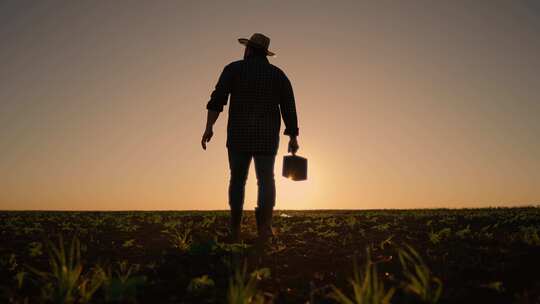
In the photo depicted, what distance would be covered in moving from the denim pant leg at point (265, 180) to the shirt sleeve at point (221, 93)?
2.38 ft

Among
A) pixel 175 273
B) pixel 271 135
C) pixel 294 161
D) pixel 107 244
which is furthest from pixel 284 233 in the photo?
pixel 175 273

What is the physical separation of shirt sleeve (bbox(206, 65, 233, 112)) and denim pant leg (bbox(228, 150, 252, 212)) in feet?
1.81

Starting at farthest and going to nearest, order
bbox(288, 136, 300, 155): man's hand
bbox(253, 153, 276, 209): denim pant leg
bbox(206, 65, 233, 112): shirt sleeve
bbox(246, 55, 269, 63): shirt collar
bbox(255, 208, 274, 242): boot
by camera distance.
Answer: bbox(288, 136, 300, 155): man's hand < bbox(246, 55, 269, 63): shirt collar < bbox(206, 65, 233, 112): shirt sleeve < bbox(253, 153, 276, 209): denim pant leg < bbox(255, 208, 274, 242): boot

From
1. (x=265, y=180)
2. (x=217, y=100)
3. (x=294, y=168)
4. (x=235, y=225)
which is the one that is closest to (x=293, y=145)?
(x=294, y=168)

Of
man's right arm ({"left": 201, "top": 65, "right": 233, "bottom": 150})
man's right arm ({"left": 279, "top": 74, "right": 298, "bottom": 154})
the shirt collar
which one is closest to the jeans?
man's right arm ({"left": 201, "top": 65, "right": 233, "bottom": 150})

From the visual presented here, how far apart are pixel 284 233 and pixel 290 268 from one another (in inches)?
102

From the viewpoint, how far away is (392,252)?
4.38 meters

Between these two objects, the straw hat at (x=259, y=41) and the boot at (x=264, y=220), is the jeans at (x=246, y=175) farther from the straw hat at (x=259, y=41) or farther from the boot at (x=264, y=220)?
the straw hat at (x=259, y=41)

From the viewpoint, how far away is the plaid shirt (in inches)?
194

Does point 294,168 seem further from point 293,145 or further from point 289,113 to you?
point 289,113

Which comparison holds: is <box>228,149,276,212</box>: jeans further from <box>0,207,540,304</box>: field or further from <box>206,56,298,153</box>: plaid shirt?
<box>0,207,540,304</box>: field

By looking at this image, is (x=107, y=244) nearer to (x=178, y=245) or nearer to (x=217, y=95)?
(x=178, y=245)

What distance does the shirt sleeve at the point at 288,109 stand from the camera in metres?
5.32

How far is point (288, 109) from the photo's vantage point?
536 centimetres
